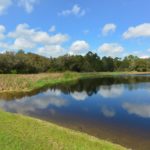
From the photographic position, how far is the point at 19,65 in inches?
2415

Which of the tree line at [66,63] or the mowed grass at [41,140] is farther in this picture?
the tree line at [66,63]

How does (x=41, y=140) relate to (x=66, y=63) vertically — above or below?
below

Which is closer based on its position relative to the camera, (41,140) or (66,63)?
(41,140)

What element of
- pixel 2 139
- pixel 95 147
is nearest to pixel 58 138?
pixel 95 147

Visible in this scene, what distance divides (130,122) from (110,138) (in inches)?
133

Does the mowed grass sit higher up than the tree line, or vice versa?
the tree line

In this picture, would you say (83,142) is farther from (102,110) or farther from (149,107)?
(149,107)

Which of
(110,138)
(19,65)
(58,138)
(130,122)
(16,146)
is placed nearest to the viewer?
(16,146)

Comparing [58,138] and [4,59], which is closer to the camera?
[58,138]

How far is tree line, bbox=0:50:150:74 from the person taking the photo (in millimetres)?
58719

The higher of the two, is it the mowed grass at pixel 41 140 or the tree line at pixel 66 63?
the tree line at pixel 66 63

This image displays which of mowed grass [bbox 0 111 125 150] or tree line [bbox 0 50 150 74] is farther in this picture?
tree line [bbox 0 50 150 74]

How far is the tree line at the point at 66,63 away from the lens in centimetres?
5872

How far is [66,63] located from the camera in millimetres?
82312
